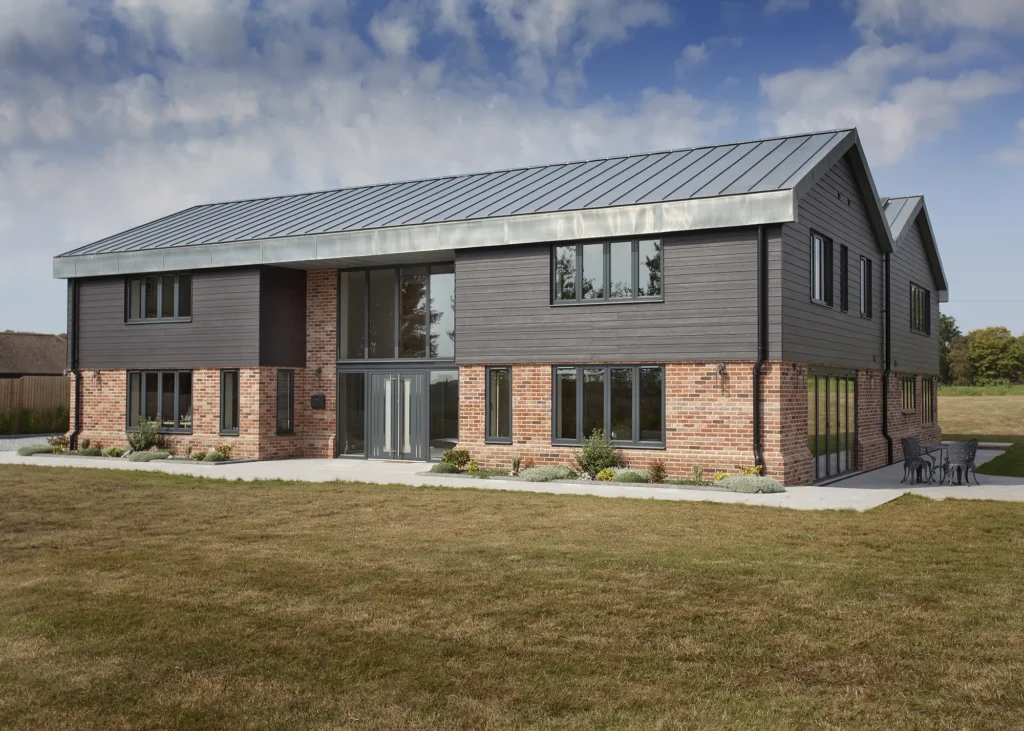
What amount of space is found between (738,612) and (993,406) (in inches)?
1766

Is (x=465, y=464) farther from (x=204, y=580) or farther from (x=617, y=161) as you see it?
(x=204, y=580)

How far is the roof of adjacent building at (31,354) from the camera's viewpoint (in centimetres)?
3838

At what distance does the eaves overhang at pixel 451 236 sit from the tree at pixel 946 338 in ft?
264

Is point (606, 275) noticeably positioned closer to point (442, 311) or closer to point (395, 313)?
point (442, 311)

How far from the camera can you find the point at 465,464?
18.7m

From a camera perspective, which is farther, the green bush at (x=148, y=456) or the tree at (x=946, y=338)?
the tree at (x=946, y=338)

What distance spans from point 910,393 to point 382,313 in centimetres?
1486

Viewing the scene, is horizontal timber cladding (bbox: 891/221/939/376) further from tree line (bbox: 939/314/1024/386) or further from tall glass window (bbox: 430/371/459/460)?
tree line (bbox: 939/314/1024/386)

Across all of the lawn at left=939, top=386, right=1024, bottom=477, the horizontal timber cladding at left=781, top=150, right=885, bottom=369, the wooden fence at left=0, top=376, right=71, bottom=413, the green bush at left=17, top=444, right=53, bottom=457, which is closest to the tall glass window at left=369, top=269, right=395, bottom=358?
the green bush at left=17, top=444, right=53, bottom=457

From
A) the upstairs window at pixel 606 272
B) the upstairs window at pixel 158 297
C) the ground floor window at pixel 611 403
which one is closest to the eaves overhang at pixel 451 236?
the upstairs window at pixel 606 272

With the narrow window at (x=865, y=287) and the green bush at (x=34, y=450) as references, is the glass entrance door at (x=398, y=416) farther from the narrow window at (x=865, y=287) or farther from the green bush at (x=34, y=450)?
the narrow window at (x=865, y=287)

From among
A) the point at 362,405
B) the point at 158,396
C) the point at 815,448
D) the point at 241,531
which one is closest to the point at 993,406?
the point at 815,448

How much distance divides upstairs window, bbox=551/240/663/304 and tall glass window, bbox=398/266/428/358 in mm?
4129

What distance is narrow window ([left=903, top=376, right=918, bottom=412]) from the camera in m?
24.6
